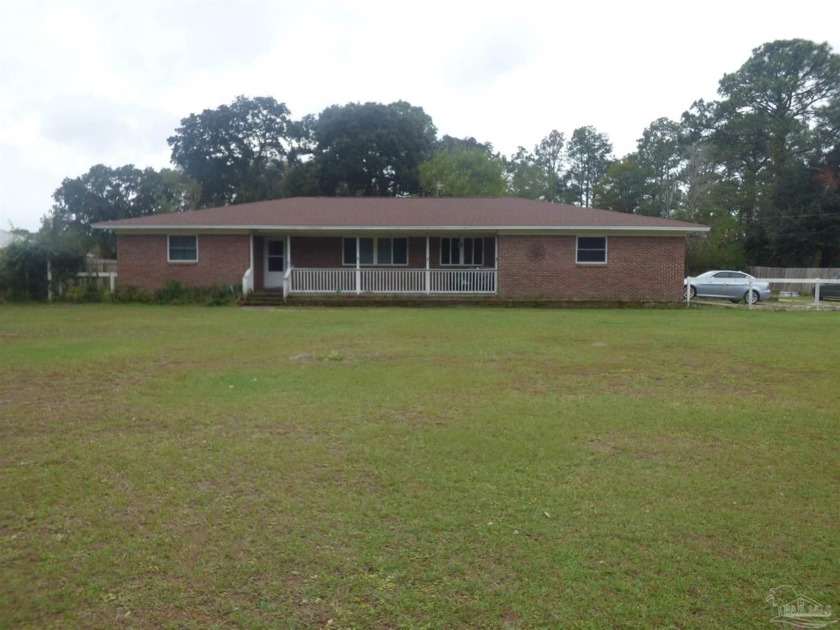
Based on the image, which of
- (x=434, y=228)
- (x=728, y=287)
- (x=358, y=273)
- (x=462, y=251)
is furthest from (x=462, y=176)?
(x=358, y=273)

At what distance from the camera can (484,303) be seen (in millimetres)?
22172

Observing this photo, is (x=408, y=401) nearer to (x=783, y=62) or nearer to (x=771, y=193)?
(x=771, y=193)

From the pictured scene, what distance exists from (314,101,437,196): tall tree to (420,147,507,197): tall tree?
418 centimetres

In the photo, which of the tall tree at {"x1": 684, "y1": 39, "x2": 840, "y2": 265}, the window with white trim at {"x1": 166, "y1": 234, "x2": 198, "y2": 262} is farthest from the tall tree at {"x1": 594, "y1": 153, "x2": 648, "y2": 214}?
the window with white trim at {"x1": 166, "y1": 234, "x2": 198, "y2": 262}

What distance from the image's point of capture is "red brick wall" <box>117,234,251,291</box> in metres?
23.0

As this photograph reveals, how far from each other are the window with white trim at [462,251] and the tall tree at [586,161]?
Result: 45652 millimetres

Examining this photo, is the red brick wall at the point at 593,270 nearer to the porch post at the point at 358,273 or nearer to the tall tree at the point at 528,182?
the porch post at the point at 358,273

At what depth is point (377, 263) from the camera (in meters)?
24.5

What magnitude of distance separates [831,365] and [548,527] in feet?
25.1

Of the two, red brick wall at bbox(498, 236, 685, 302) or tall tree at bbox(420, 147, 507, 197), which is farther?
tall tree at bbox(420, 147, 507, 197)

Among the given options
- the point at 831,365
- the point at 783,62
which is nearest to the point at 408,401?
the point at 831,365

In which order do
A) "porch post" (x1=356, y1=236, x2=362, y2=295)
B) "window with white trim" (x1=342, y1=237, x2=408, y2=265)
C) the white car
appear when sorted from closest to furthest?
"porch post" (x1=356, y1=236, x2=362, y2=295)
"window with white trim" (x1=342, y1=237, x2=408, y2=265)
the white car

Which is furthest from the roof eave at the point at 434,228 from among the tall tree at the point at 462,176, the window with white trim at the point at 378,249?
the tall tree at the point at 462,176

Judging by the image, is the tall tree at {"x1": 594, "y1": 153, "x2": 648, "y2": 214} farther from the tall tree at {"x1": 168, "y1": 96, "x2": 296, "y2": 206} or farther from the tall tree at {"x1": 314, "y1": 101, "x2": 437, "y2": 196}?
the tall tree at {"x1": 168, "y1": 96, "x2": 296, "y2": 206}
